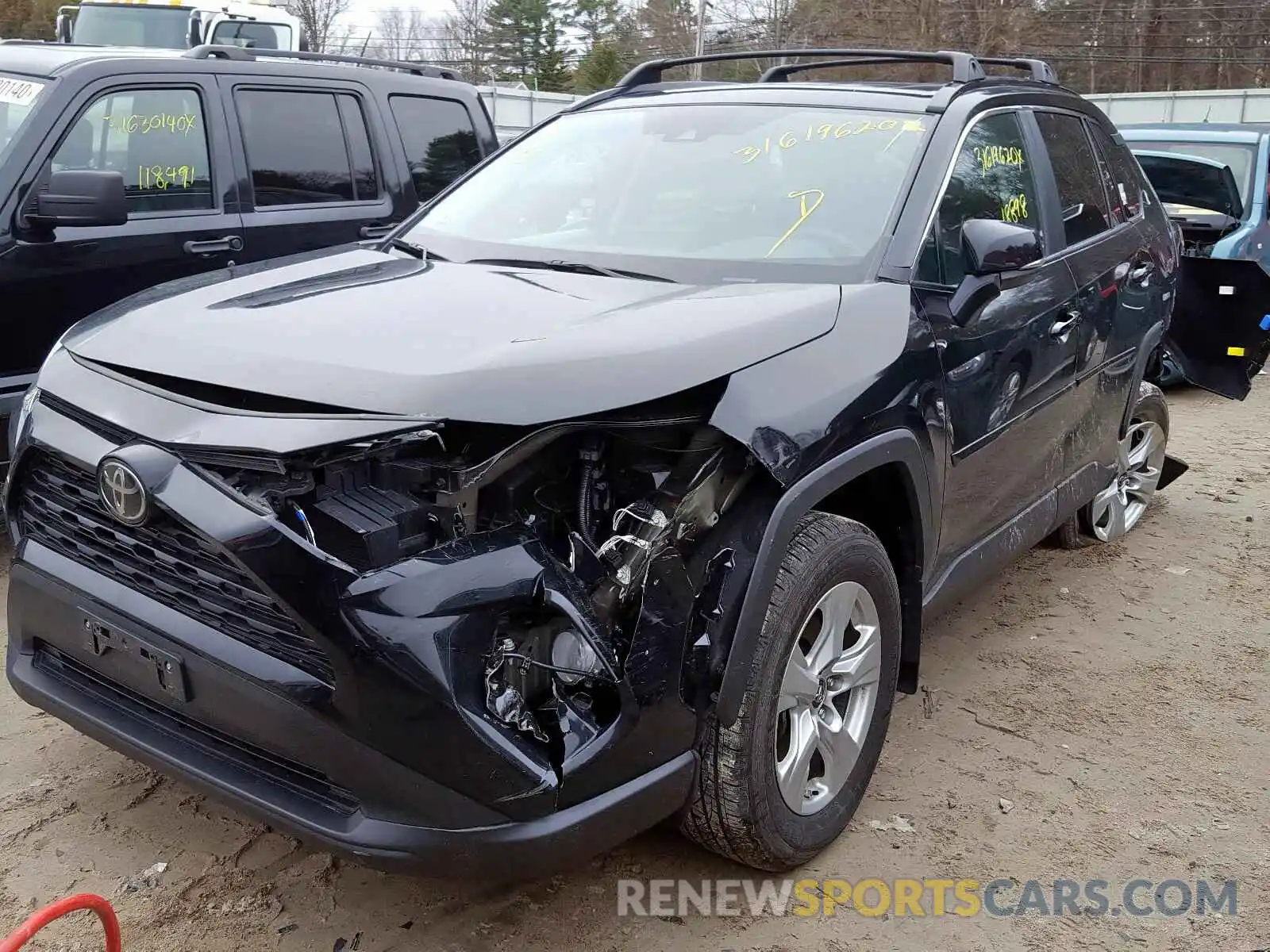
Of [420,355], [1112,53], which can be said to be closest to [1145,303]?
[420,355]

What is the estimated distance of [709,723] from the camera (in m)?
2.52

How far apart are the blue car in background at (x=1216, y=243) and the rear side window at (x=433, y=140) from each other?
148 inches

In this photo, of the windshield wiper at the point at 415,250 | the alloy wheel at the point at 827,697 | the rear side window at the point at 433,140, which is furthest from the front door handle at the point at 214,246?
the alloy wheel at the point at 827,697

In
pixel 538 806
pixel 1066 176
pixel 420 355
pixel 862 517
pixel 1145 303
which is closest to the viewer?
pixel 538 806

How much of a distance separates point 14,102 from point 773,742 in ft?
13.8

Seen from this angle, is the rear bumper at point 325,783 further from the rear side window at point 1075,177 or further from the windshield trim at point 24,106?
the windshield trim at point 24,106

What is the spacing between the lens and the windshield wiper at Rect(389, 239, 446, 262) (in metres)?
3.51

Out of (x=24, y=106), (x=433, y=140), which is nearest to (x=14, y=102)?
(x=24, y=106)

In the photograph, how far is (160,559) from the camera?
2.37m

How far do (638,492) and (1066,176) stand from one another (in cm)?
259

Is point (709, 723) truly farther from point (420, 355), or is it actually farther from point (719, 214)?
point (719, 214)

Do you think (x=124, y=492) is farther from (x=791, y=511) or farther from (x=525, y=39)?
(x=525, y=39)

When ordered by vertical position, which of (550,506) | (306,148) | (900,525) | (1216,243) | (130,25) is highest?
(130,25)

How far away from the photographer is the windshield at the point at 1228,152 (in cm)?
930
